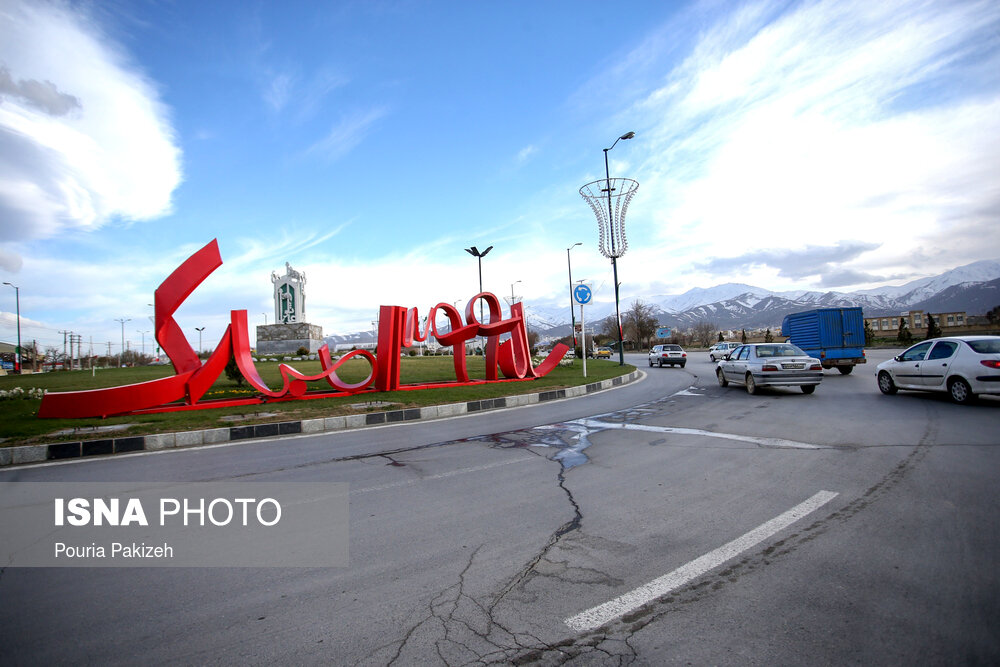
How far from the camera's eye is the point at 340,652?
2.56 m

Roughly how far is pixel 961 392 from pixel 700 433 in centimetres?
636

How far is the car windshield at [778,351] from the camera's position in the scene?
13898 mm

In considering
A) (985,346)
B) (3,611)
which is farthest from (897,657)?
(985,346)

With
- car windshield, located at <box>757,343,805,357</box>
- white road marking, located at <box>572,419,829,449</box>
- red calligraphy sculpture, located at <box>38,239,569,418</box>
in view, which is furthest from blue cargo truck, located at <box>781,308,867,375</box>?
white road marking, located at <box>572,419,829,449</box>

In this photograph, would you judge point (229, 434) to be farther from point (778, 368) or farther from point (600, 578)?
point (778, 368)

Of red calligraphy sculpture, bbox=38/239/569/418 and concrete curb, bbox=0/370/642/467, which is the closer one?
concrete curb, bbox=0/370/642/467

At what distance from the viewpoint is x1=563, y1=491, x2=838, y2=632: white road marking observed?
2.81 m

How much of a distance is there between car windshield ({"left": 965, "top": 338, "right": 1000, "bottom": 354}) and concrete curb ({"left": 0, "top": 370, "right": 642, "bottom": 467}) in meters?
10.0

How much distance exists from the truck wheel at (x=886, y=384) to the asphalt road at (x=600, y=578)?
6586 mm

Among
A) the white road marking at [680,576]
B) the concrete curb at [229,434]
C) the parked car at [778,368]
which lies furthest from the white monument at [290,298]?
the white road marking at [680,576]

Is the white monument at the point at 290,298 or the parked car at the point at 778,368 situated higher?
the white monument at the point at 290,298

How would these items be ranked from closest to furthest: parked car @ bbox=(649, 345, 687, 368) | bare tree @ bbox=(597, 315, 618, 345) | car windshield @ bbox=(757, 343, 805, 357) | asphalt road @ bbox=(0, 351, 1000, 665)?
asphalt road @ bbox=(0, 351, 1000, 665)
car windshield @ bbox=(757, 343, 805, 357)
parked car @ bbox=(649, 345, 687, 368)
bare tree @ bbox=(597, 315, 618, 345)

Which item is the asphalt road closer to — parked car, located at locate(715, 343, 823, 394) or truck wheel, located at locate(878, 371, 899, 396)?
truck wheel, located at locate(878, 371, 899, 396)

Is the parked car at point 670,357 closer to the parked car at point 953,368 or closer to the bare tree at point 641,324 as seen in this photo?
the parked car at point 953,368
